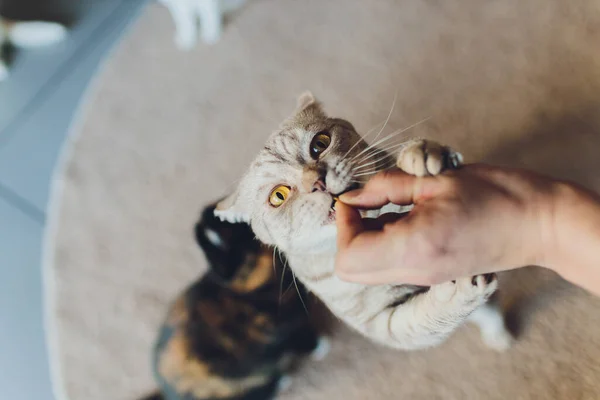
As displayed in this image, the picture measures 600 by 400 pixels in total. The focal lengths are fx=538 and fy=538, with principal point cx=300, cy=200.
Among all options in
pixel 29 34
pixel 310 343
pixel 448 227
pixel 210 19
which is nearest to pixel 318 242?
pixel 448 227

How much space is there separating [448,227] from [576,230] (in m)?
0.21

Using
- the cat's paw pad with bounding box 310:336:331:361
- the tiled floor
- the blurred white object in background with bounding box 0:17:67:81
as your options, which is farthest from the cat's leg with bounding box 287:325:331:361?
the blurred white object in background with bounding box 0:17:67:81

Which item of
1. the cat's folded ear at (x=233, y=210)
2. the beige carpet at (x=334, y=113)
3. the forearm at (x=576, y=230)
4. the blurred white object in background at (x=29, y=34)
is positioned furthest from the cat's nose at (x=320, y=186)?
the blurred white object in background at (x=29, y=34)

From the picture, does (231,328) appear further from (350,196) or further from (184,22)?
(184,22)

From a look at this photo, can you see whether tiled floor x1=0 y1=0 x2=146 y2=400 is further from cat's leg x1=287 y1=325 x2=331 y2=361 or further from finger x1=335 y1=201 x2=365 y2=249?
finger x1=335 y1=201 x2=365 y2=249

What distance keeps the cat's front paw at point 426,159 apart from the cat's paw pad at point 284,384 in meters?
0.72

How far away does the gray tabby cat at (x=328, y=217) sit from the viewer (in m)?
0.84

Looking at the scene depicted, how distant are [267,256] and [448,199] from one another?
25.2 inches

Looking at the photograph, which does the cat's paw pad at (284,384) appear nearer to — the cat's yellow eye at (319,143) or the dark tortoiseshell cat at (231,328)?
the dark tortoiseshell cat at (231,328)

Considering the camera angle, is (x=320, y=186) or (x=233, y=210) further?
(x=233, y=210)

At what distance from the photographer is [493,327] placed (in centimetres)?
116

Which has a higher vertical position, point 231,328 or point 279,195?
point 279,195

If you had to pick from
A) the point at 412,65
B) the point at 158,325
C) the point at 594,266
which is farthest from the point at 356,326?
the point at 412,65

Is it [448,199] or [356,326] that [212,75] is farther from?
[448,199]
